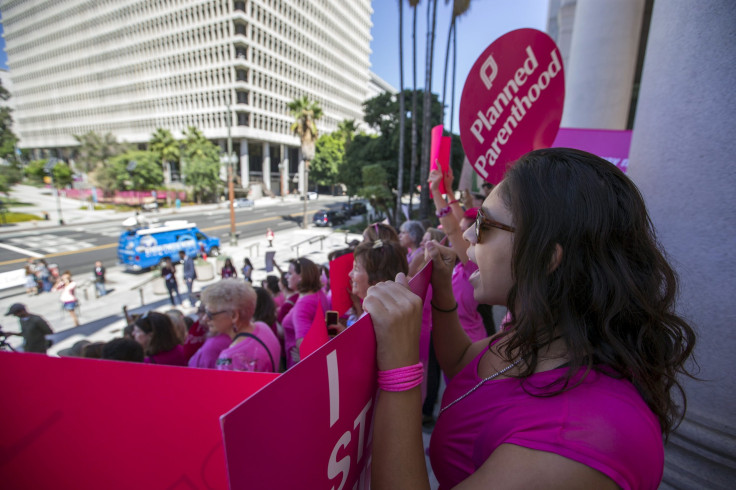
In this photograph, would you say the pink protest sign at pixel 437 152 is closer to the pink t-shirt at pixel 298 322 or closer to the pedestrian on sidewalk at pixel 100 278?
the pink t-shirt at pixel 298 322

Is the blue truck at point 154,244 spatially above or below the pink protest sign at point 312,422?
below

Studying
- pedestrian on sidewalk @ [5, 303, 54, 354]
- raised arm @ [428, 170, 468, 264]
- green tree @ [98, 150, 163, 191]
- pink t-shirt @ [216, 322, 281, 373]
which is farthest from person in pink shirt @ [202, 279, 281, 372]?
green tree @ [98, 150, 163, 191]

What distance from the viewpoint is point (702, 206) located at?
2051 mm

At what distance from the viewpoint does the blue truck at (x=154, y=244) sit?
15516 millimetres

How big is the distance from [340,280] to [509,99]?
1835mm

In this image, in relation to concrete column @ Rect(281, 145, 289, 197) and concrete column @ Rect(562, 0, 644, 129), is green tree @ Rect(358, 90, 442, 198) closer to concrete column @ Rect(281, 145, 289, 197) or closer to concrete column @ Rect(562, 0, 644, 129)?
concrete column @ Rect(562, 0, 644, 129)

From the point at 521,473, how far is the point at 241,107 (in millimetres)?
58799

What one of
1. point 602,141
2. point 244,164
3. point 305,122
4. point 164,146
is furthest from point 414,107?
point 244,164

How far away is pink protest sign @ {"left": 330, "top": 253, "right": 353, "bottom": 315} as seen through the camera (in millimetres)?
1871

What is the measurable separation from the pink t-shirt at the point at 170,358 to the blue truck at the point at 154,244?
13091 millimetres

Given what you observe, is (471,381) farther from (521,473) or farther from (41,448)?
(41,448)

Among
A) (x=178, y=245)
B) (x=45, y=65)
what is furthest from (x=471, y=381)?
(x=45, y=65)

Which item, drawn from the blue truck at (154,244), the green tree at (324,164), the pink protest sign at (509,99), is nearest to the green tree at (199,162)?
the green tree at (324,164)

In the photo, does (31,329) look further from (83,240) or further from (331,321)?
(83,240)
